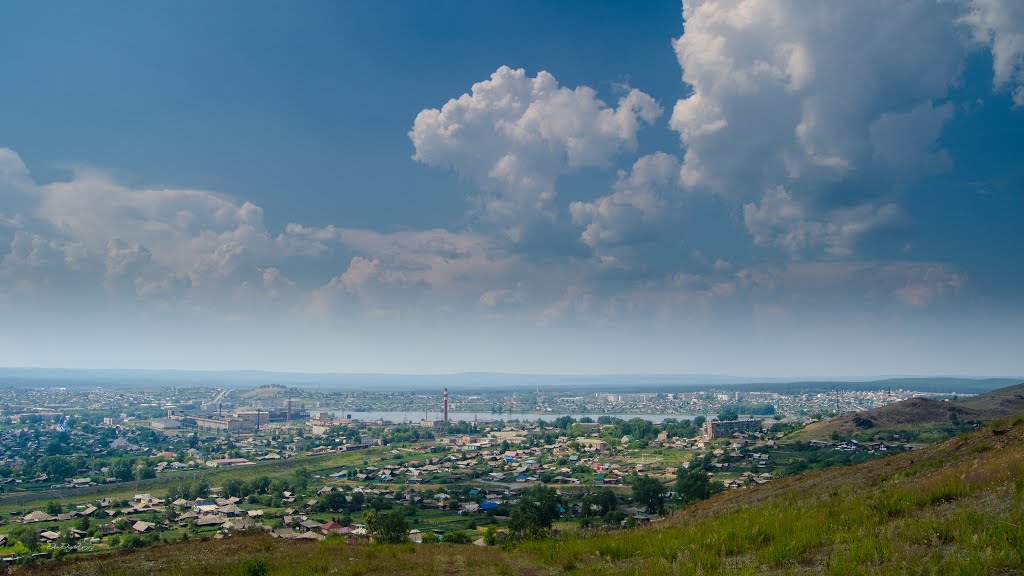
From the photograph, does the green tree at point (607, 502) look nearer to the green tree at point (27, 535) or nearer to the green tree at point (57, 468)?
the green tree at point (27, 535)

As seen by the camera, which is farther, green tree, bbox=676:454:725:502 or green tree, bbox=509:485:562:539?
green tree, bbox=676:454:725:502

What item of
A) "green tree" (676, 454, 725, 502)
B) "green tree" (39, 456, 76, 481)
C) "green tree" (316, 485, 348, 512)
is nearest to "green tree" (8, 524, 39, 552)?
"green tree" (316, 485, 348, 512)

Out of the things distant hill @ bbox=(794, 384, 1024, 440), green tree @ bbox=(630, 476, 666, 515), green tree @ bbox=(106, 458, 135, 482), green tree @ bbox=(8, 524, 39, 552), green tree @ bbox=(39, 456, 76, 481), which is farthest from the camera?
distant hill @ bbox=(794, 384, 1024, 440)

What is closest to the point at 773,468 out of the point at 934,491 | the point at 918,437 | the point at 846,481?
the point at 918,437

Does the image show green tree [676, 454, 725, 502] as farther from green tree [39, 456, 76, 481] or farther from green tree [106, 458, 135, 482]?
green tree [39, 456, 76, 481]

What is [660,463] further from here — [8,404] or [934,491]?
[8,404]

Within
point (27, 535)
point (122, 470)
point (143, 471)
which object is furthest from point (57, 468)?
point (27, 535)
